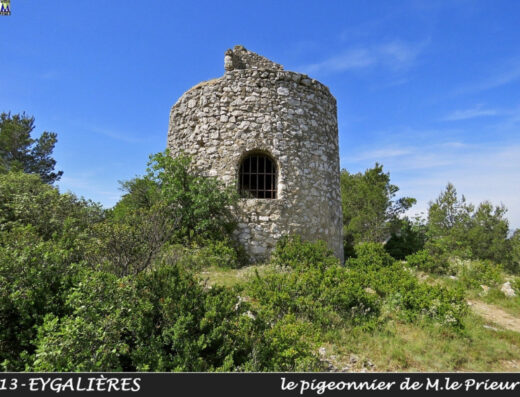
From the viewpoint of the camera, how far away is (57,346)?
7.12ft

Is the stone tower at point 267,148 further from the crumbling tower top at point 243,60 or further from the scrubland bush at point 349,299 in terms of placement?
the scrubland bush at point 349,299

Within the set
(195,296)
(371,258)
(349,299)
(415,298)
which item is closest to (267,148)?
(371,258)

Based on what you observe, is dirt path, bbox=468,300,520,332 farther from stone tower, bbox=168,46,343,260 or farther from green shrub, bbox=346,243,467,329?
stone tower, bbox=168,46,343,260

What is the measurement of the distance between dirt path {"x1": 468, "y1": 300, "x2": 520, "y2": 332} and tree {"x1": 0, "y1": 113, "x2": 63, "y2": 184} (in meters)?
21.0

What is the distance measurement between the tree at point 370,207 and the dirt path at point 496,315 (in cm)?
852

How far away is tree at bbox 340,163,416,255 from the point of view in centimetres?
1522

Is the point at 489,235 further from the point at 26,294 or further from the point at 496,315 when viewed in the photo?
the point at 26,294

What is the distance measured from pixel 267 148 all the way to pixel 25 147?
63.4 feet

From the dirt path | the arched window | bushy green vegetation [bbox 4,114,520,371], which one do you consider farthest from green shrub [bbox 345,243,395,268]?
the arched window

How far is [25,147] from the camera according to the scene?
63.3ft

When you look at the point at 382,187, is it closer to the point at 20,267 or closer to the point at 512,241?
the point at 512,241

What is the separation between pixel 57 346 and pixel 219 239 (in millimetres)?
4886

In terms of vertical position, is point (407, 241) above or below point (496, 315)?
above
